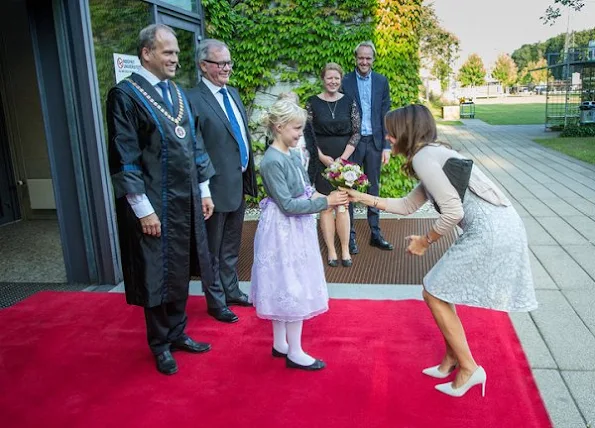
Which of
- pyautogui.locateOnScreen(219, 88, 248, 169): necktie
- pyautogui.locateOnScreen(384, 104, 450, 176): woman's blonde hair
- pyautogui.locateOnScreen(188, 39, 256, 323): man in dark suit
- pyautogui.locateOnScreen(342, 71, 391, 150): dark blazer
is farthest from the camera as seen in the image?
pyautogui.locateOnScreen(342, 71, 391, 150): dark blazer

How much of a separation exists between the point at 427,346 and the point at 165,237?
178 centimetres

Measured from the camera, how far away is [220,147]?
385 cm

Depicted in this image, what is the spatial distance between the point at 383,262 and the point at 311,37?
11.6ft

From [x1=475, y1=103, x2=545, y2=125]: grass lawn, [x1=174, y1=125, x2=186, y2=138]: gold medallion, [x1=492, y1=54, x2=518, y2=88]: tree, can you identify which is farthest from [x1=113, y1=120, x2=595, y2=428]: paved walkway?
[x1=492, y1=54, x2=518, y2=88]: tree

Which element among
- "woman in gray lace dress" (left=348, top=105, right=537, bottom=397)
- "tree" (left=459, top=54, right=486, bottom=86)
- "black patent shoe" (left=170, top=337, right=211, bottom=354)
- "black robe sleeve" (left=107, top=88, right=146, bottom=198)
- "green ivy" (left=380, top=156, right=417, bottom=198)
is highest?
"tree" (left=459, top=54, right=486, bottom=86)

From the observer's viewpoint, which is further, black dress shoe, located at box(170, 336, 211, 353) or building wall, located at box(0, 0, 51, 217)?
building wall, located at box(0, 0, 51, 217)

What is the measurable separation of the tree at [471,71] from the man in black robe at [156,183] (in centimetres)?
6832

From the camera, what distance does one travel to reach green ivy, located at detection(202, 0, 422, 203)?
7.05 m

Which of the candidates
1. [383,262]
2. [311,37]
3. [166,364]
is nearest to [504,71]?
[311,37]

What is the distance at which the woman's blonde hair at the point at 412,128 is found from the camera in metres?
2.78

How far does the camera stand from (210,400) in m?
2.88

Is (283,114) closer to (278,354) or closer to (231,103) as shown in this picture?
(231,103)

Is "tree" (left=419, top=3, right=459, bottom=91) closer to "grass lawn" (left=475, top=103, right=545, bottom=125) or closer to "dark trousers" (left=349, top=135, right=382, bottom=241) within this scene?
"grass lawn" (left=475, top=103, right=545, bottom=125)

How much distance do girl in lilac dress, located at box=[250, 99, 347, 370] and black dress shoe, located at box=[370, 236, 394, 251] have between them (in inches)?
102
